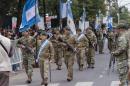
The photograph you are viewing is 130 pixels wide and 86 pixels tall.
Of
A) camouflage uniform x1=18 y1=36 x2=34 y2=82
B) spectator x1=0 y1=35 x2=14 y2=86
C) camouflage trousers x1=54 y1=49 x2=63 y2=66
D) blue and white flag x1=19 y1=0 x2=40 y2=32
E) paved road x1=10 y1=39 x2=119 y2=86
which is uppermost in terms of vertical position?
blue and white flag x1=19 y1=0 x2=40 y2=32

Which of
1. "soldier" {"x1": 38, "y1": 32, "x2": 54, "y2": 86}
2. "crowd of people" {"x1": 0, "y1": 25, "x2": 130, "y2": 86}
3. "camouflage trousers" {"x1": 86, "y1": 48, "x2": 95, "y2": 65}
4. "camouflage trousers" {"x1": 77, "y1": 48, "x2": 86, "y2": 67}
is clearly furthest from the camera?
"camouflage trousers" {"x1": 86, "y1": 48, "x2": 95, "y2": 65}

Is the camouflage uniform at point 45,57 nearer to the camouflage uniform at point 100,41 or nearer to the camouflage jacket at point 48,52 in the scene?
the camouflage jacket at point 48,52

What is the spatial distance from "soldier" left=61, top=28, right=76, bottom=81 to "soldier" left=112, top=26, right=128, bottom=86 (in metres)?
5.86

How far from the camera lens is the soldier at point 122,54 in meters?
11.4

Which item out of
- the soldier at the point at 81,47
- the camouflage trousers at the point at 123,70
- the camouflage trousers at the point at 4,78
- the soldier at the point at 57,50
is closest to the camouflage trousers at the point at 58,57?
the soldier at the point at 57,50

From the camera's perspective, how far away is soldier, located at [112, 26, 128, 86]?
37.3 feet

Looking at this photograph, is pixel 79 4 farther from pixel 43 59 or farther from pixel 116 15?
pixel 116 15

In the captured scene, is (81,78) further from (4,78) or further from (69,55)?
(4,78)

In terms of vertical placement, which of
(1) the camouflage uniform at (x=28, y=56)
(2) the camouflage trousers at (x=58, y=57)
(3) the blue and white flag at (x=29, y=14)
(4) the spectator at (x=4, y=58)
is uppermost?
(3) the blue and white flag at (x=29, y=14)

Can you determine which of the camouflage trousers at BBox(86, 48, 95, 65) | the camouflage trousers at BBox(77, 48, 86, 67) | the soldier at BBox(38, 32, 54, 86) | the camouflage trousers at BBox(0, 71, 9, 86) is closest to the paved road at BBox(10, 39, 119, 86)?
the camouflage trousers at BBox(77, 48, 86, 67)

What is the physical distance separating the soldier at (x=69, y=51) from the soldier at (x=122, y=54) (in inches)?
231

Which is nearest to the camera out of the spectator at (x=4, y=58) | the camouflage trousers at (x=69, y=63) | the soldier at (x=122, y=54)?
the spectator at (x=4, y=58)

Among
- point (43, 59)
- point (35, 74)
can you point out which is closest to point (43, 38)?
point (43, 59)

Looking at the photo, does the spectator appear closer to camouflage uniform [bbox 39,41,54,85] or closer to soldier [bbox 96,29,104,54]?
camouflage uniform [bbox 39,41,54,85]
